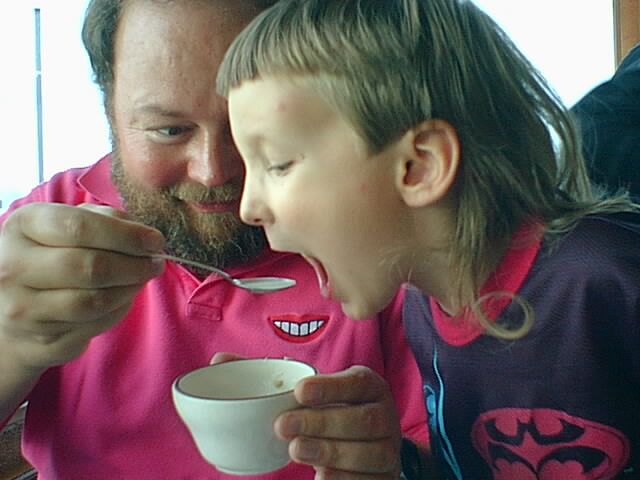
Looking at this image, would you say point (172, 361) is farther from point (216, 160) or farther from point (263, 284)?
point (216, 160)

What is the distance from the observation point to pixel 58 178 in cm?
123

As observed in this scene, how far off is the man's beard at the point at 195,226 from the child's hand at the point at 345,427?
1.00 ft

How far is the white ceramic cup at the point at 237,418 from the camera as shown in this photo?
682mm

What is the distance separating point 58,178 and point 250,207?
1.80 ft

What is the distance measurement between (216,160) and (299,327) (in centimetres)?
25

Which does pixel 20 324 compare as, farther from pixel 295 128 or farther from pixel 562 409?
pixel 562 409

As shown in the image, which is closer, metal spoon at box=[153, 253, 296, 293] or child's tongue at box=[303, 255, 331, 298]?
child's tongue at box=[303, 255, 331, 298]

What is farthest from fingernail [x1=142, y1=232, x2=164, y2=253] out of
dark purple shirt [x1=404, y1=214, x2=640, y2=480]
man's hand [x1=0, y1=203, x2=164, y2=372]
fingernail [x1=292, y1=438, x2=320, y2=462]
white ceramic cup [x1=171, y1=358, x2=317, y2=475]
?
dark purple shirt [x1=404, y1=214, x2=640, y2=480]

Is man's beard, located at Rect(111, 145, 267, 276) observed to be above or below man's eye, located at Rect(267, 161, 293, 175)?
below

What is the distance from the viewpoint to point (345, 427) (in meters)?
0.78

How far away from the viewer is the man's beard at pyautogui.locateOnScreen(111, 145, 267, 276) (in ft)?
3.45

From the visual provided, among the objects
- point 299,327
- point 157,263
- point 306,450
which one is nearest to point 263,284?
point 299,327

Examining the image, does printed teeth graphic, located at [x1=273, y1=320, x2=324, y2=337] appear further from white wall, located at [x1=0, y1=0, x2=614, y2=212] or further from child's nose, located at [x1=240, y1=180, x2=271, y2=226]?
white wall, located at [x1=0, y1=0, x2=614, y2=212]

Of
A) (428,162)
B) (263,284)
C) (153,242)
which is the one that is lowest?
(263,284)
